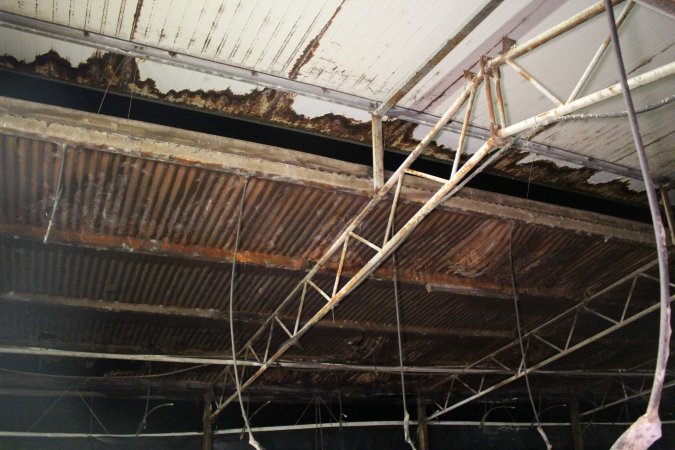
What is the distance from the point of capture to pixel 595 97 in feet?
8.63

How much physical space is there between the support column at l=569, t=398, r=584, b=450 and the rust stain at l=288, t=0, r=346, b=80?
1154 centimetres

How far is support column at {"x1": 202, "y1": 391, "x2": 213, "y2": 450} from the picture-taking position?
28.4 feet

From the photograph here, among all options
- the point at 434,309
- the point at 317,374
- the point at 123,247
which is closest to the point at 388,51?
the point at 123,247

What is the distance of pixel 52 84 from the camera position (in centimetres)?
397

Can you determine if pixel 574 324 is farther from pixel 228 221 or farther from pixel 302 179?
pixel 228 221

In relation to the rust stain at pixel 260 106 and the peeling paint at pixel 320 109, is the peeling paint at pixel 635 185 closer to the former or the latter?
the rust stain at pixel 260 106

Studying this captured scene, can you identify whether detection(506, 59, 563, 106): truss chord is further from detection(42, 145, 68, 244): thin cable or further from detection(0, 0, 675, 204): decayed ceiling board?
detection(42, 145, 68, 244): thin cable

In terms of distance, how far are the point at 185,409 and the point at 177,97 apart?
6.67 m

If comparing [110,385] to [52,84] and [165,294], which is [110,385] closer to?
[165,294]

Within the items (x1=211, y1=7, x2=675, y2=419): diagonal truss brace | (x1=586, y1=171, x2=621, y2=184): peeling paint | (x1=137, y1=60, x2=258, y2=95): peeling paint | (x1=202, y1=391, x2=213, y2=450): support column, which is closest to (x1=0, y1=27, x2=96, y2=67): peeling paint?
(x1=137, y1=60, x2=258, y2=95): peeling paint

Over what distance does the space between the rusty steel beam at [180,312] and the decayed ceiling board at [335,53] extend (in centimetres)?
288

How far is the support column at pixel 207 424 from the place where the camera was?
8648 millimetres

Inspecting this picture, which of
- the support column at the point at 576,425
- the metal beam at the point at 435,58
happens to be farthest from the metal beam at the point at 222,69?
the support column at the point at 576,425

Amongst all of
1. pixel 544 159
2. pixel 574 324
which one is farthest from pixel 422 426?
pixel 544 159
